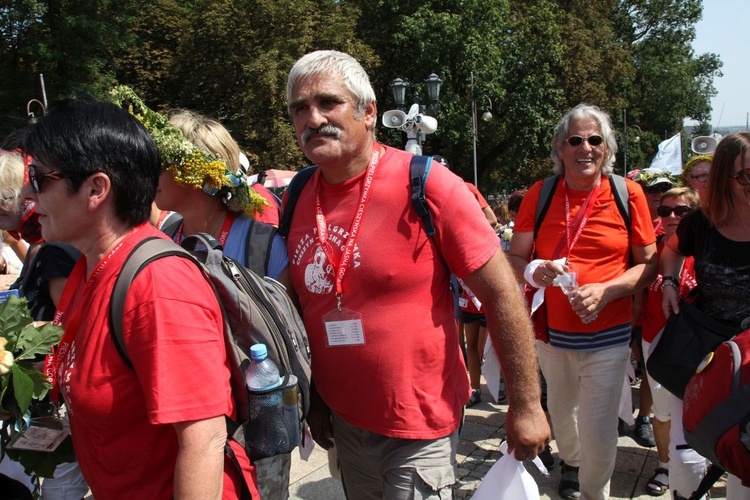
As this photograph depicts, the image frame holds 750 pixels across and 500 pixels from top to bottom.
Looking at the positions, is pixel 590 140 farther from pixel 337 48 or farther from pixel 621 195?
pixel 337 48

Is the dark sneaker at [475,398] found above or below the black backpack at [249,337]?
below

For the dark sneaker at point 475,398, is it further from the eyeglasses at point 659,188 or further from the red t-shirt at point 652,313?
the eyeglasses at point 659,188

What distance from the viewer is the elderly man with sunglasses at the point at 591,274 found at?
3.38m

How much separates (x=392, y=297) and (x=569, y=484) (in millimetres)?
2508

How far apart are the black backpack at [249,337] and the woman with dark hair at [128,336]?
43 mm

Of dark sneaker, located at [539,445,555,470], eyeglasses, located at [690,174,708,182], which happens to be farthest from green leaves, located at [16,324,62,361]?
eyeglasses, located at [690,174,708,182]

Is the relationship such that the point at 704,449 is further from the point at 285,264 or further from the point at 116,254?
the point at 116,254

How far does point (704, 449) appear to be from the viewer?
6.89 feet

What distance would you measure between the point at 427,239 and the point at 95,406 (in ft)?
3.83

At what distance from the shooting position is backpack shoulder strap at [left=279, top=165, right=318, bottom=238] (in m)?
2.50

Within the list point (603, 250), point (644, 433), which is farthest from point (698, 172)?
point (644, 433)

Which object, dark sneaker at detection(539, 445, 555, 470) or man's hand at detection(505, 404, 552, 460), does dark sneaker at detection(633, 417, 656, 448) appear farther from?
man's hand at detection(505, 404, 552, 460)

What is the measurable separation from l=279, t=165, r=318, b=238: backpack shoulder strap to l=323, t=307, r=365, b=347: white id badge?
46cm

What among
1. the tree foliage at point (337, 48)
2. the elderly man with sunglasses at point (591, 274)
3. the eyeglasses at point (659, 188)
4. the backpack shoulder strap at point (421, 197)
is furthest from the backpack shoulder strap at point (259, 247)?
the tree foliage at point (337, 48)
